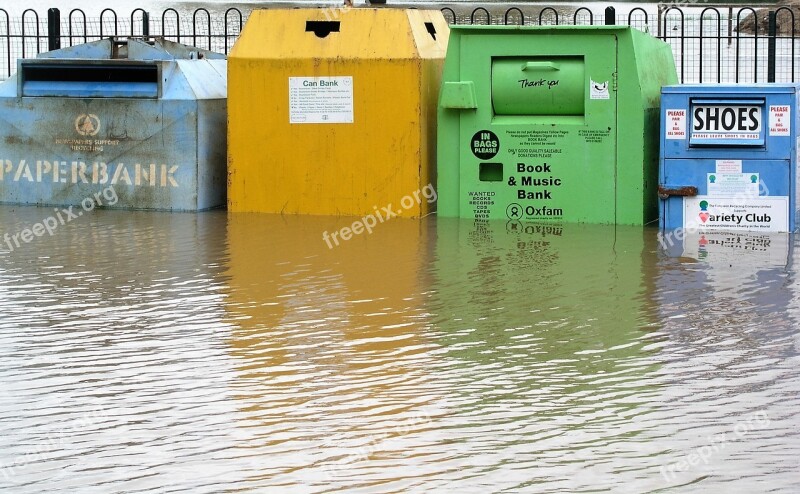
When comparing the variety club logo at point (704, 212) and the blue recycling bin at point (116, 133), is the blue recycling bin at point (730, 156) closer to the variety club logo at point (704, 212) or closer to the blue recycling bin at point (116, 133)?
the variety club logo at point (704, 212)

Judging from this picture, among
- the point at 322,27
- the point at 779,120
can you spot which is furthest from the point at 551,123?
the point at 322,27

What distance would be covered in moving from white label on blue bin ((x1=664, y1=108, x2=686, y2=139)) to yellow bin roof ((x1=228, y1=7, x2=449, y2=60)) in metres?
1.81

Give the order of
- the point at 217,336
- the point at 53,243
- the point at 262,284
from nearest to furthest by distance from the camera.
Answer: the point at 217,336
the point at 262,284
the point at 53,243

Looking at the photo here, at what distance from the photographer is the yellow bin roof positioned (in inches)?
382

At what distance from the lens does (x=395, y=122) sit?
9688mm

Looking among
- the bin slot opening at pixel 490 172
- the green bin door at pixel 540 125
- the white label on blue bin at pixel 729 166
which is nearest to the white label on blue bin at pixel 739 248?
the white label on blue bin at pixel 729 166

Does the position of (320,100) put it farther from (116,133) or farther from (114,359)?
(114,359)

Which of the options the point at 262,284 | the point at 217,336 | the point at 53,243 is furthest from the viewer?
the point at 53,243

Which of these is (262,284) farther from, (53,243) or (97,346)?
(53,243)

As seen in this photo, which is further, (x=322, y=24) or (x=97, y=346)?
(x=322, y=24)

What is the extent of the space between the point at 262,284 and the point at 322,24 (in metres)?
3.14

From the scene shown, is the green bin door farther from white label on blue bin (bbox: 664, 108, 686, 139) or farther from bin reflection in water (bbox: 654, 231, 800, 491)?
bin reflection in water (bbox: 654, 231, 800, 491)

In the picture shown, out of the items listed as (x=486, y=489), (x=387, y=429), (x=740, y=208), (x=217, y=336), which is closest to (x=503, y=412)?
(x=387, y=429)

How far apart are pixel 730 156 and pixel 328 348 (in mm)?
4187
